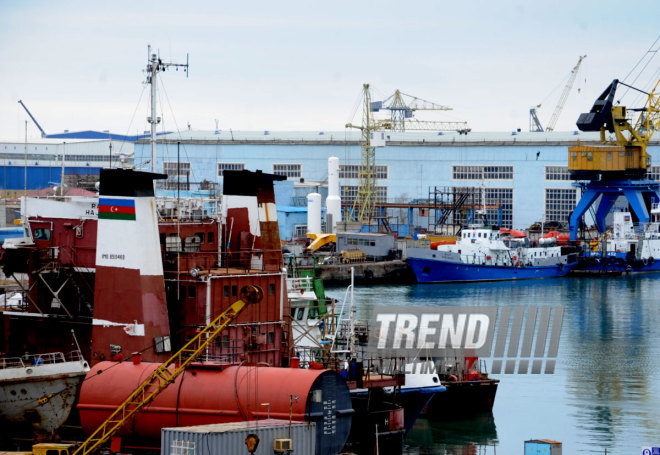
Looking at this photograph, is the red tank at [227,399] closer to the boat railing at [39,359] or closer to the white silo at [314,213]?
the boat railing at [39,359]

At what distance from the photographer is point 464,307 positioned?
5616 cm

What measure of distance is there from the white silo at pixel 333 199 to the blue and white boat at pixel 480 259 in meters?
11.4

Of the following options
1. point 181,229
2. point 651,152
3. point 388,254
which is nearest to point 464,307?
point 388,254

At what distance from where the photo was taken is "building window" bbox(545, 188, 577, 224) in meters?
90.9

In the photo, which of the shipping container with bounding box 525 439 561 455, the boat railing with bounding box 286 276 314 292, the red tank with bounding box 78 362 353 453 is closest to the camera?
the red tank with bounding box 78 362 353 453

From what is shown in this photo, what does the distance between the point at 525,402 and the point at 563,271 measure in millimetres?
47884

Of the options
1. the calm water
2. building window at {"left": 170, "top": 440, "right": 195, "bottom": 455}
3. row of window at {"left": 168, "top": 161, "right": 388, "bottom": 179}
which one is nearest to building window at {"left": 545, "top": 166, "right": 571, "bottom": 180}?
row of window at {"left": 168, "top": 161, "right": 388, "bottom": 179}

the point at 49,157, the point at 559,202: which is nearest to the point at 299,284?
the point at 559,202

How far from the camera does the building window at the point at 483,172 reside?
90.4 metres

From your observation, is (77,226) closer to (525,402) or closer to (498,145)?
(525,402)

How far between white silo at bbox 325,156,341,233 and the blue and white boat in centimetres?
1145

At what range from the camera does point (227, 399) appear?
22.5 m

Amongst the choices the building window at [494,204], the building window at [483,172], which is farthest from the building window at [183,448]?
the building window at [483,172]

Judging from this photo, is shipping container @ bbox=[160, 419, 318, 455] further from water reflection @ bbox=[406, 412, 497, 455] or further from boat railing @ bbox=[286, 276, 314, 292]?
boat railing @ bbox=[286, 276, 314, 292]
